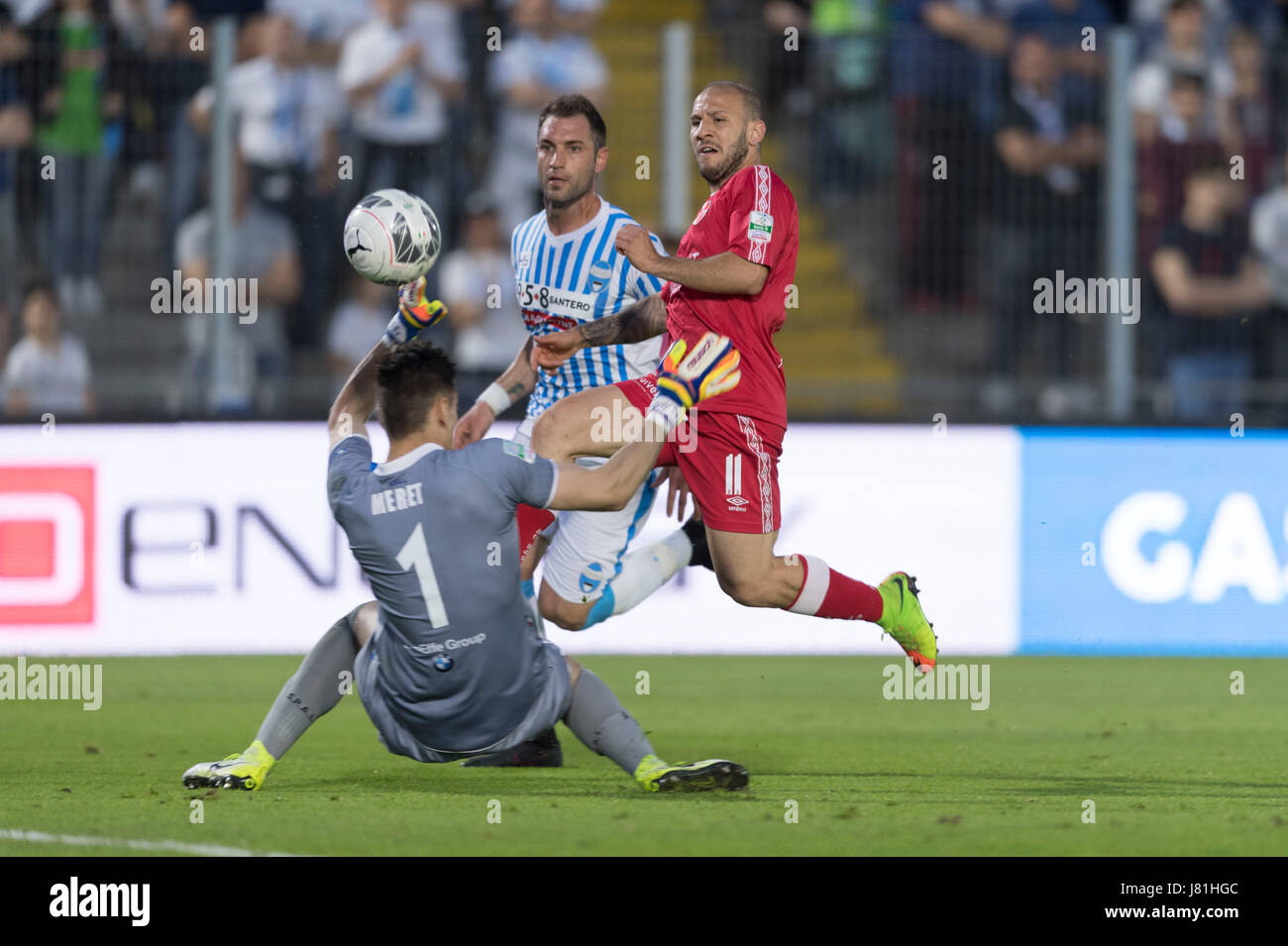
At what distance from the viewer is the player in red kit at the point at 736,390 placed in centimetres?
695

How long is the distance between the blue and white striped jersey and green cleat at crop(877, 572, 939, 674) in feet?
4.60

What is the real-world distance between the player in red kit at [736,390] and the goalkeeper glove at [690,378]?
2.57ft

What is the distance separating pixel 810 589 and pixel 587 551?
1.06 m

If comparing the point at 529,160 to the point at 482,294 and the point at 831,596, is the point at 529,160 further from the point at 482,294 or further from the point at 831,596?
the point at 831,596

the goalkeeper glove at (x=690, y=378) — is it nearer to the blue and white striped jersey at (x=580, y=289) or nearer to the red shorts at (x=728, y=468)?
the red shorts at (x=728, y=468)

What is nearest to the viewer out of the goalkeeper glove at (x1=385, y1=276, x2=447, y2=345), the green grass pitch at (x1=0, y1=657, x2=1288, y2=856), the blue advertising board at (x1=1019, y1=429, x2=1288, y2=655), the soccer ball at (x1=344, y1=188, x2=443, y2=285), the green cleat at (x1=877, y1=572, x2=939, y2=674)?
the green grass pitch at (x1=0, y1=657, x2=1288, y2=856)

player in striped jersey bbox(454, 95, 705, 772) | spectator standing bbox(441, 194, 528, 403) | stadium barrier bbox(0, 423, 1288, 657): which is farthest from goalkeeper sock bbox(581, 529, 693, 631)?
spectator standing bbox(441, 194, 528, 403)

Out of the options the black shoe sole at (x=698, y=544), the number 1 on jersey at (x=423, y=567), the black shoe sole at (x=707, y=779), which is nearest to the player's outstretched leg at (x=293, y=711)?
the number 1 on jersey at (x=423, y=567)

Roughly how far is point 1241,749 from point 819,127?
5388mm

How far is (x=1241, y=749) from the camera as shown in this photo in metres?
7.58

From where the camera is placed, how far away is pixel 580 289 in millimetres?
7738

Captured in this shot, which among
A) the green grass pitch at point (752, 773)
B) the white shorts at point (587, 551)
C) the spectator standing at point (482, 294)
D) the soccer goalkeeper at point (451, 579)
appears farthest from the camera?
the spectator standing at point (482, 294)

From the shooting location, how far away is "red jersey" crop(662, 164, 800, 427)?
6.94 meters

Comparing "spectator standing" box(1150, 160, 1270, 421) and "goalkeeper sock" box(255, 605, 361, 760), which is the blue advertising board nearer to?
"spectator standing" box(1150, 160, 1270, 421)
